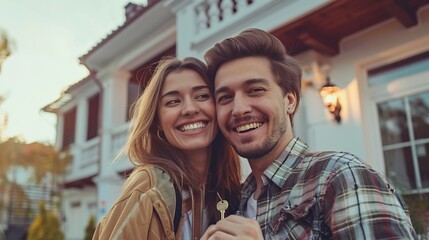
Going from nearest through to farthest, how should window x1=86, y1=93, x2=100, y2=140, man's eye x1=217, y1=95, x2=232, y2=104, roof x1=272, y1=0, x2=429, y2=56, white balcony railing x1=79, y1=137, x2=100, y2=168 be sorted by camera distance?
man's eye x1=217, y1=95, x2=232, y2=104
roof x1=272, y1=0, x2=429, y2=56
white balcony railing x1=79, y1=137, x2=100, y2=168
window x1=86, y1=93, x2=100, y2=140

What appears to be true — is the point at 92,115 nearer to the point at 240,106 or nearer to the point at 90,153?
the point at 90,153

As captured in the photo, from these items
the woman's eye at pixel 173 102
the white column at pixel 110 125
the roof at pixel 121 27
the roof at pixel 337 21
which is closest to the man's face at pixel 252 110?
the woman's eye at pixel 173 102

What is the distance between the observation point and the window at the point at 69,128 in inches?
578

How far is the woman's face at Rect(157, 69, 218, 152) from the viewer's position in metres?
1.98

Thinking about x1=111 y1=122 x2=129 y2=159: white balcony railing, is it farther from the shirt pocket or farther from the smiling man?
the shirt pocket

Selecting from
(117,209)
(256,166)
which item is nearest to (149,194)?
(117,209)

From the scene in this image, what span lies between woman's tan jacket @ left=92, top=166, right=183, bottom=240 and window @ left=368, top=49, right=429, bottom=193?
4.14 meters

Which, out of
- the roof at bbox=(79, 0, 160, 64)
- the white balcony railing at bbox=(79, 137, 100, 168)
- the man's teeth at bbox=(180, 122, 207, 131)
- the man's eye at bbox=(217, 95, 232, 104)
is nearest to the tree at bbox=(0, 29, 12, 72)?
the roof at bbox=(79, 0, 160, 64)

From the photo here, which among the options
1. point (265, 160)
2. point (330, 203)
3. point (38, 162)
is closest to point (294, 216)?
point (330, 203)

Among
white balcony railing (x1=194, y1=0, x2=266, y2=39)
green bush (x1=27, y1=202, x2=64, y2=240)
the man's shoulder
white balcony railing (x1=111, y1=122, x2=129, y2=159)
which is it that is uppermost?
white balcony railing (x1=194, y1=0, x2=266, y2=39)

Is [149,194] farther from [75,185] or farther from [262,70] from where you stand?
[75,185]

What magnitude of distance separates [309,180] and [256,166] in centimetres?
38

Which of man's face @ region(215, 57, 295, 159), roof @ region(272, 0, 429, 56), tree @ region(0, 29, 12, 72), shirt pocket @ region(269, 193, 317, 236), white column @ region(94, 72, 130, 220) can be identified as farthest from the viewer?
white column @ region(94, 72, 130, 220)

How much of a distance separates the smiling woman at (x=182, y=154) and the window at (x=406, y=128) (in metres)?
3.64
